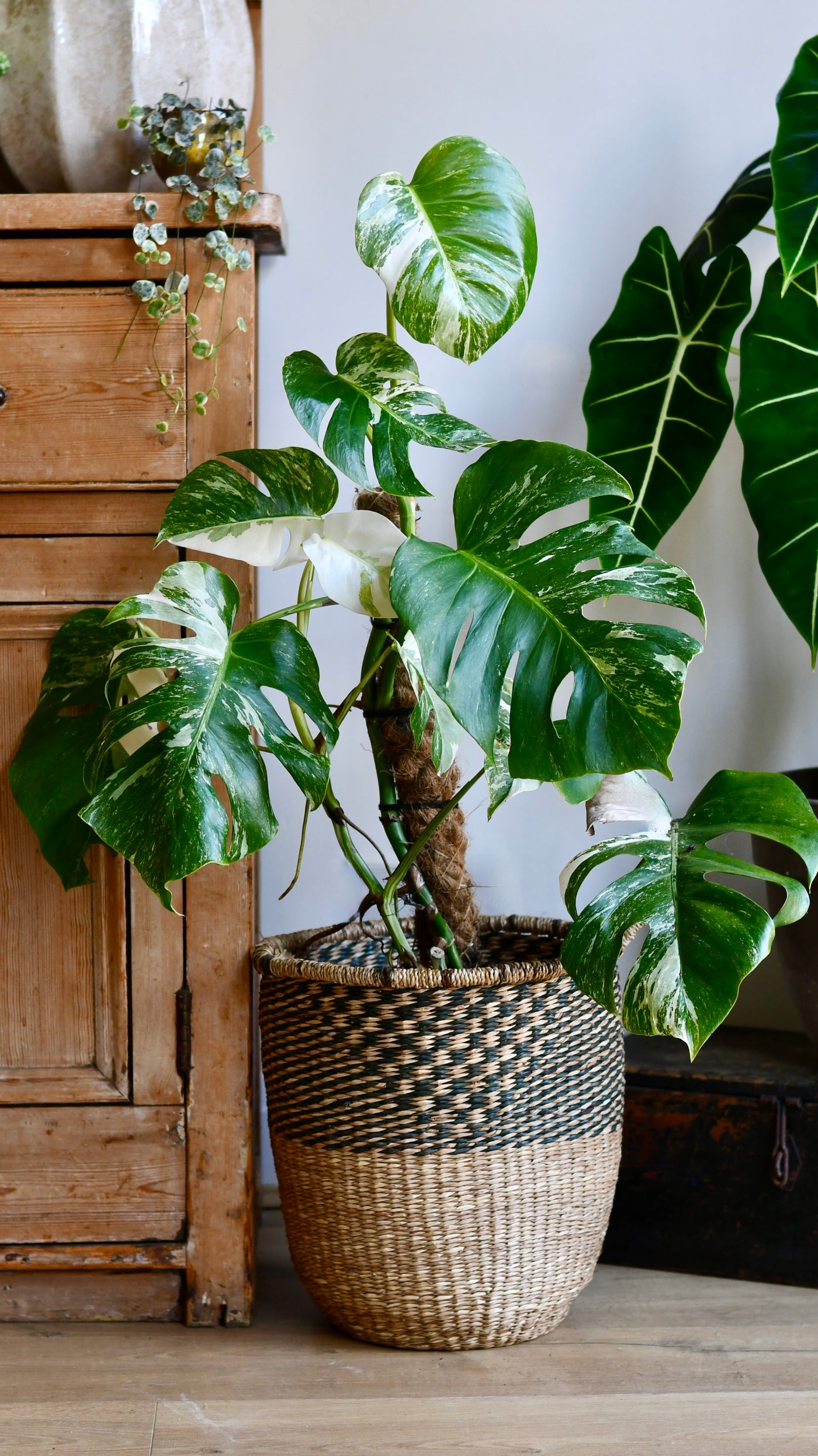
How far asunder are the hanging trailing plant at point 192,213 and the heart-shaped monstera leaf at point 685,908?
0.62 metres

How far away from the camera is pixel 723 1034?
4.80 ft

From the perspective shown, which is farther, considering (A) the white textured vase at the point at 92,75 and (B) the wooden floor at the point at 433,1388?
(A) the white textured vase at the point at 92,75

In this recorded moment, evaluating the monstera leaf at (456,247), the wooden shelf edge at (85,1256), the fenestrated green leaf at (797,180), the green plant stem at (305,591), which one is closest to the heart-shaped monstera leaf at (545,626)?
the monstera leaf at (456,247)

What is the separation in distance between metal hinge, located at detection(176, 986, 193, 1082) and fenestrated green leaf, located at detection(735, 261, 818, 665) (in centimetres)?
81

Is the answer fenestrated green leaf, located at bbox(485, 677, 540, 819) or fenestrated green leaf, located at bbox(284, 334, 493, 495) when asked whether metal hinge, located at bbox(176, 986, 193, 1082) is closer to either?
fenestrated green leaf, located at bbox(485, 677, 540, 819)

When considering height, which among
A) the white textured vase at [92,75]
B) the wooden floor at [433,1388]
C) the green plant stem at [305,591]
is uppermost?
the white textured vase at [92,75]

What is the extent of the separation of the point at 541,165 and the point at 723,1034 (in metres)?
1.23

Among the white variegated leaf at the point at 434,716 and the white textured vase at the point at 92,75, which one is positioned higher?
the white textured vase at the point at 92,75

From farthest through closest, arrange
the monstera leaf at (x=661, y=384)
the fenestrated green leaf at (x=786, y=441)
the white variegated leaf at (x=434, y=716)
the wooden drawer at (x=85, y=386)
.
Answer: the monstera leaf at (x=661, y=384) < the fenestrated green leaf at (x=786, y=441) < the wooden drawer at (x=85, y=386) < the white variegated leaf at (x=434, y=716)

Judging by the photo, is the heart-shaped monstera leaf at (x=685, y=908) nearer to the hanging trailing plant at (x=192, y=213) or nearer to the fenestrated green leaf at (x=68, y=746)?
the fenestrated green leaf at (x=68, y=746)

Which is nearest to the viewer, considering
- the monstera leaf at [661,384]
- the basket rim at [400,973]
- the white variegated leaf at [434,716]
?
the white variegated leaf at [434,716]

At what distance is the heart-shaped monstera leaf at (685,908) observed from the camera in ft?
2.60

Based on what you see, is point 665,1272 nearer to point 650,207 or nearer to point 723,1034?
point 723,1034

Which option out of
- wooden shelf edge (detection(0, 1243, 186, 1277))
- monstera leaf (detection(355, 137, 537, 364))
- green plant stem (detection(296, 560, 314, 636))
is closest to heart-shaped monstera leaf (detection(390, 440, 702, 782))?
monstera leaf (detection(355, 137, 537, 364))
